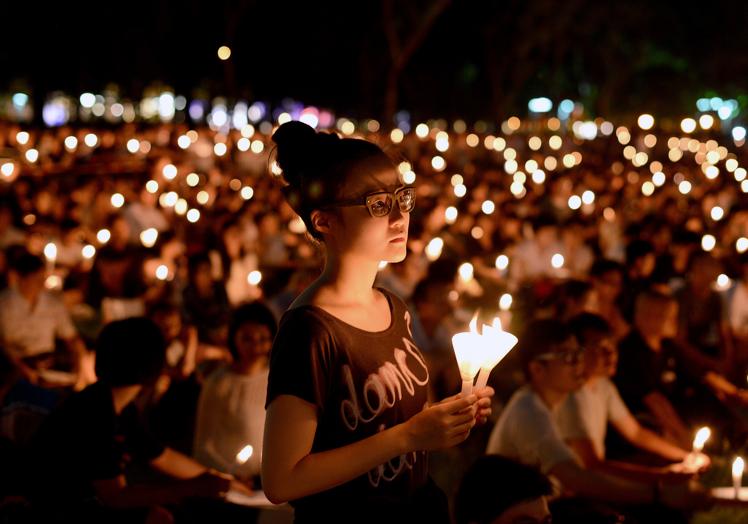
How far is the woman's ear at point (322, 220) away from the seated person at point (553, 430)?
86.0 inches

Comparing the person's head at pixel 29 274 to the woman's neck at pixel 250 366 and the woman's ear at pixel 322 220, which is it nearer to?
the woman's neck at pixel 250 366

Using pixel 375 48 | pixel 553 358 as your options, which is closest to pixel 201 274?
pixel 553 358

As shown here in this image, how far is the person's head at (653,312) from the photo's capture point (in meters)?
6.39

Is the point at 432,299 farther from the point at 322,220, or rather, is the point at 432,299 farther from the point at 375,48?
the point at 375,48

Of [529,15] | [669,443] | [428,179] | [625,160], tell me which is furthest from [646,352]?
[529,15]

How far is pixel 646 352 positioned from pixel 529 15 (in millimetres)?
43445

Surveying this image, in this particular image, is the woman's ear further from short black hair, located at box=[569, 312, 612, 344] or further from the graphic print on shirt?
short black hair, located at box=[569, 312, 612, 344]

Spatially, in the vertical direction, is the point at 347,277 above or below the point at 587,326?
above

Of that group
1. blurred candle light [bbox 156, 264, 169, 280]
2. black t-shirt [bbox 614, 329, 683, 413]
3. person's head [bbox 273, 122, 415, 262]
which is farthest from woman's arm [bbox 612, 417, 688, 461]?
blurred candle light [bbox 156, 264, 169, 280]

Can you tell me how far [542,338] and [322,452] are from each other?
2.68 meters

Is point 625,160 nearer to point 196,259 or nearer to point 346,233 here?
point 196,259

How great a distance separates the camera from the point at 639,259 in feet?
29.5

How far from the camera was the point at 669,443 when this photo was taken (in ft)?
18.6

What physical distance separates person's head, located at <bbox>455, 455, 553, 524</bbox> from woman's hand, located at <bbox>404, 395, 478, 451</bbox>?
0.77 m
